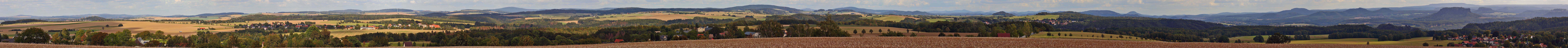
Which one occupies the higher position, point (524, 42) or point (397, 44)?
point (524, 42)

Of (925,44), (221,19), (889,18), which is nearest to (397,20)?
(221,19)

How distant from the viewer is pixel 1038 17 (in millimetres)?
109562

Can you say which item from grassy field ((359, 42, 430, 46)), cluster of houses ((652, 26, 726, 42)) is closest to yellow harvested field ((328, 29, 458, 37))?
grassy field ((359, 42, 430, 46))

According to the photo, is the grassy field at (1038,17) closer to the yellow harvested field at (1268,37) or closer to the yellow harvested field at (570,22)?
the yellow harvested field at (1268,37)

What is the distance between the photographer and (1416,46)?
39062 mm

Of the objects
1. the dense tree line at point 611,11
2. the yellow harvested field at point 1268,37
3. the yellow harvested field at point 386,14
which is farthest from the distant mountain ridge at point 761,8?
the yellow harvested field at point 1268,37

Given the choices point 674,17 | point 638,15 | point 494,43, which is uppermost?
point 638,15

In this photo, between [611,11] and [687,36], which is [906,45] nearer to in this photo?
[687,36]

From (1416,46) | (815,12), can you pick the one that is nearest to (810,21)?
(1416,46)

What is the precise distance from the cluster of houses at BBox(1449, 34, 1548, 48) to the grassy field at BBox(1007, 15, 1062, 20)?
48.6 meters

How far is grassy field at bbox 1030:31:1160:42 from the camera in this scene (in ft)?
143

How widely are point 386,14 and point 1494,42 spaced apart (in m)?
151

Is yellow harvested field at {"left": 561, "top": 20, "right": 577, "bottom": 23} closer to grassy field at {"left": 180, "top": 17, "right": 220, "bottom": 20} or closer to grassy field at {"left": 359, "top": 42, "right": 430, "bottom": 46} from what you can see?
grassy field at {"left": 180, "top": 17, "right": 220, "bottom": 20}

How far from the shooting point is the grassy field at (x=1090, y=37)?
43688 millimetres
